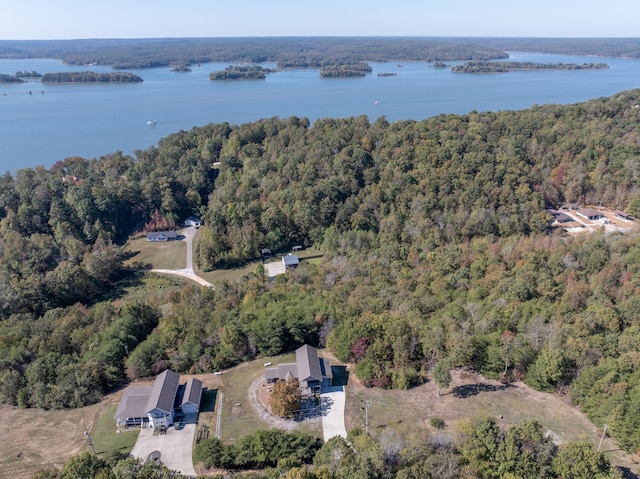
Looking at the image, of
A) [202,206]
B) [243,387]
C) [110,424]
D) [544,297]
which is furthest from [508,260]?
[202,206]

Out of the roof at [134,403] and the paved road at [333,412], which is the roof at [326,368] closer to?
the paved road at [333,412]

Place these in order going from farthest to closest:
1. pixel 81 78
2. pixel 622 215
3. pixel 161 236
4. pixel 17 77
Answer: pixel 17 77, pixel 81 78, pixel 161 236, pixel 622 215

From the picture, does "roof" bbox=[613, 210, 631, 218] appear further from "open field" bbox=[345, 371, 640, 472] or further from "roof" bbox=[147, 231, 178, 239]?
"roof" bbox=[147, 231, 178, 239]

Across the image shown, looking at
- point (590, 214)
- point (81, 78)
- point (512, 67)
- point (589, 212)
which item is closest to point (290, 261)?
point (590, 214)

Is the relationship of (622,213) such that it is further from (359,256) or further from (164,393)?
(164,393)

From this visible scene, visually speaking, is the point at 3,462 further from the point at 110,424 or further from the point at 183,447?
the point at 183,447

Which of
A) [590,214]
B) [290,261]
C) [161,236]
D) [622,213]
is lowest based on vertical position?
[290,261]

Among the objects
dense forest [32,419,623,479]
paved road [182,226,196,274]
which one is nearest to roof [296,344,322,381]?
dense forest [32,419,623,479]
